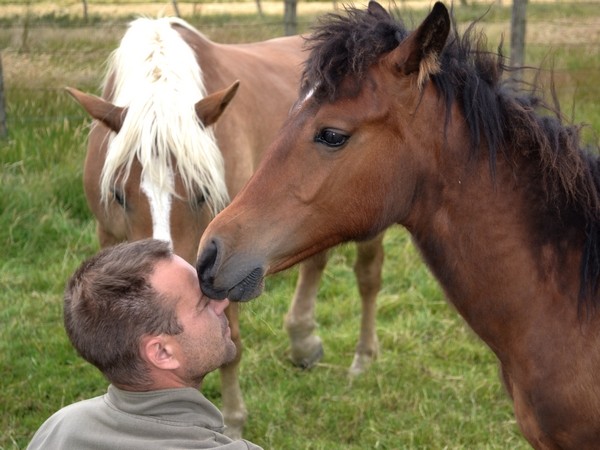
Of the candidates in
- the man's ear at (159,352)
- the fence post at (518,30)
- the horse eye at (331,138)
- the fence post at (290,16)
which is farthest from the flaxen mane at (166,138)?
the fence post at (518,30)

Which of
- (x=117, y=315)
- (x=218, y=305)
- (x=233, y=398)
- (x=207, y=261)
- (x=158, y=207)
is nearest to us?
(x=117, y=315)

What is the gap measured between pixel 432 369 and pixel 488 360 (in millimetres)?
360

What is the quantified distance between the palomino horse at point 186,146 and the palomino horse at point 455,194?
777 millimetres

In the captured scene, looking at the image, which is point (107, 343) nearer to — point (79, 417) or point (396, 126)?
point (79, 417)

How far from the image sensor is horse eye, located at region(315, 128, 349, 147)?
251 cm

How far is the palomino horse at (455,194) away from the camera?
252 cm

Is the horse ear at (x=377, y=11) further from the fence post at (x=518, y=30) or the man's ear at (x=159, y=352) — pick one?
the fence post at (x=518, y=30)

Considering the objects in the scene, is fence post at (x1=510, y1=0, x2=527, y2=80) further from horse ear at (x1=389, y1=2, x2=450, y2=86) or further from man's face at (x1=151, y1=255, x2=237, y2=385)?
man's face at (x1=151, y1=255, x2=237, y2=385)

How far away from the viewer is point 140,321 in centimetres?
191

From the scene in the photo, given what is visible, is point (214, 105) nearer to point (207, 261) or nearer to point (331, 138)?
point (331, 138)

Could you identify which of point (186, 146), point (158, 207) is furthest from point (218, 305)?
point (186, 146)

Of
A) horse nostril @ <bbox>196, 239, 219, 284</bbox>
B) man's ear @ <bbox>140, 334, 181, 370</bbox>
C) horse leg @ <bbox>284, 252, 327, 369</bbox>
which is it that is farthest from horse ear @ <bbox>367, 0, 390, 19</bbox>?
horse leg @ <bbox>284, 252, 327, 369</bbox>

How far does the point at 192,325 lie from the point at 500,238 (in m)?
1.09

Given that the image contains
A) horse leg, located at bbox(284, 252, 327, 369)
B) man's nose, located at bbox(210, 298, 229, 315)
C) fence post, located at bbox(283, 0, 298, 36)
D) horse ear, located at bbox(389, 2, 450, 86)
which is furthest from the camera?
fence post, located at bbox(283, 0, 298, 36)
